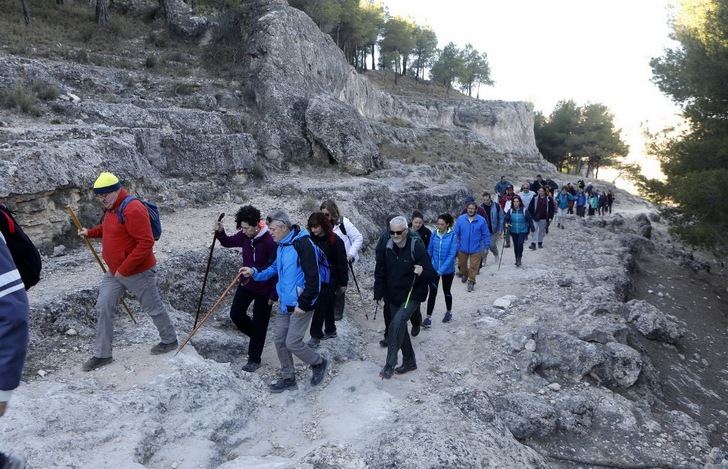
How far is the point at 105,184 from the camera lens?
4668mm

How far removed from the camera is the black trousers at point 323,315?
6531mm

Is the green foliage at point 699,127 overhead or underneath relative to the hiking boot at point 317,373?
overhead

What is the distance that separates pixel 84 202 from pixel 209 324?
4169 mm

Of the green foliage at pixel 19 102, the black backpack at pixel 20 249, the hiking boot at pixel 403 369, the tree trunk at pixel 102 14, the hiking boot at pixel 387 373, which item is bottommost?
the hiking boot at pixel 403 369

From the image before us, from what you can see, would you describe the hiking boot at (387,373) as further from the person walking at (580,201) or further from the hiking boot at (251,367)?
the person walking at (580,201)

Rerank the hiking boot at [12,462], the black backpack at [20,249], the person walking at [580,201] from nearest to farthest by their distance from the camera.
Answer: the hiking boot at [12,462], the black backpack at [20,249], the person walking at [580,201]

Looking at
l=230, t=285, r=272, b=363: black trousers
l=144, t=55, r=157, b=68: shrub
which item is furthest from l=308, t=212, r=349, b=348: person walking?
l=144, t=55, r=157, b=68: shrub

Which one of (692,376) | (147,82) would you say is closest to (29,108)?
(147,82)

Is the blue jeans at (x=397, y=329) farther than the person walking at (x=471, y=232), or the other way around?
the person walking at (x=471, y=232)

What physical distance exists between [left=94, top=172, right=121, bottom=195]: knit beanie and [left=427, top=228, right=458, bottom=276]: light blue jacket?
5.05m

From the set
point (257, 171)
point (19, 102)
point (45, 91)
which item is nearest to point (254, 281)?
point (19, 102)

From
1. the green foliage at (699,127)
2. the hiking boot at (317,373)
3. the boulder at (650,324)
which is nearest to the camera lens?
the hiking boot at (317,373)

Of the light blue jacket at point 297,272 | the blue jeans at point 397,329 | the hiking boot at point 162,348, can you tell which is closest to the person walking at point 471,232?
the blue jeans at point 397,329

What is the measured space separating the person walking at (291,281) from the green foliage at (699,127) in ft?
36.6
